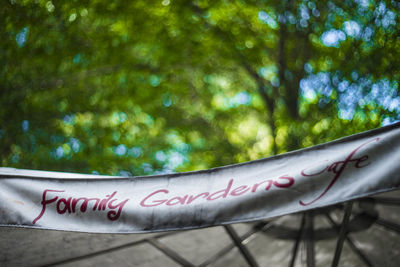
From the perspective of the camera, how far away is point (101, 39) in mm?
8617

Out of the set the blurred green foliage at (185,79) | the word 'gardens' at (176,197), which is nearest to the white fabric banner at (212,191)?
the word 'gardens' at (176,197)

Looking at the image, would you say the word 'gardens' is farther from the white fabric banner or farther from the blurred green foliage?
the blurred green foliage

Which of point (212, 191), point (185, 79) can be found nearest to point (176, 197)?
point (212, 191)

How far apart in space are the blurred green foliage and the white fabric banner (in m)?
4.73

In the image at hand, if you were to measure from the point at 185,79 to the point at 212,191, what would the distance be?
8.38 meters

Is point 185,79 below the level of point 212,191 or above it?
above

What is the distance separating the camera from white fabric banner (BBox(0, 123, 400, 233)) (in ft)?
4.67

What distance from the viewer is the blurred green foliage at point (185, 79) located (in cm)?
635

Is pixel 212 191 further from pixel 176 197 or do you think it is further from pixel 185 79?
Result: pixel 185 79

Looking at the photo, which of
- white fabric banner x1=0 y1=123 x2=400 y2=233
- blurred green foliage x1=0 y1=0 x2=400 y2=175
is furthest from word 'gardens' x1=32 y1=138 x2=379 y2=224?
blurred green foliage x1=0 y1=0 x2=400 y2=175

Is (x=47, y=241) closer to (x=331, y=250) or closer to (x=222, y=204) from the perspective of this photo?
(x=222, y=204)

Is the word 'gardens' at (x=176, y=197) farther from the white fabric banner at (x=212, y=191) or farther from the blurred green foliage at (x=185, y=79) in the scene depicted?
the blurred green foliage at (x=185, y=79)

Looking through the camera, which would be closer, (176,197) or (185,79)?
(176,197)

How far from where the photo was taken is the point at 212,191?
1.67 meters
